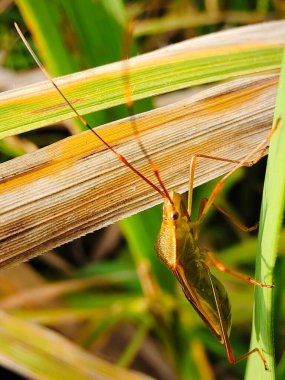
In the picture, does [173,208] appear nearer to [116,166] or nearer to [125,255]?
[116,166]

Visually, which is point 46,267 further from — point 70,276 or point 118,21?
point 118,21

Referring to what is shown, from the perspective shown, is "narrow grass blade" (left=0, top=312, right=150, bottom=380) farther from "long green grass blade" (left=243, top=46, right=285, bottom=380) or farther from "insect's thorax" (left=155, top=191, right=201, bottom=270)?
"long green grass blade" (left=243, top=46, right=285, bottom=380)

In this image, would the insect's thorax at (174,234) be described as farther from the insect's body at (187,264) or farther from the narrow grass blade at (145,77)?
the narrow grass blade at (145,77)

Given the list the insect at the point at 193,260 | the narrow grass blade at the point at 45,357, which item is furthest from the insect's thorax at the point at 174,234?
the narrow grass blade at the point at 45,357

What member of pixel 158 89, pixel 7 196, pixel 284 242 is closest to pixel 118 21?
pixel 158 89

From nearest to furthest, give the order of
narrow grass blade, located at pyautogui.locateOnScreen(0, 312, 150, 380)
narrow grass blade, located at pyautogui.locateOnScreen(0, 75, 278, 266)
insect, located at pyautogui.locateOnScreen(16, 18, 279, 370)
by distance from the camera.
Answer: narrow grass blade, located at pyautogui.locateOnScreen(0, 75, 278, 266), insect, located at pyautogui.locateOnScreen(16, 18, 279, 370), narrow grass blade, located at pyautogui.locateOnScreen(0, 312, 150, 380)

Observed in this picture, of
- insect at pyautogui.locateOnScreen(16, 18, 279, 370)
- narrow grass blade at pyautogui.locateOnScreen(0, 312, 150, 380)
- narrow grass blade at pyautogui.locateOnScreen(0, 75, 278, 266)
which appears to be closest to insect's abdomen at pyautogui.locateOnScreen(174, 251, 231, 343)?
insect at pyautogui.locateOnScreen(16, 18, 279, 370)
